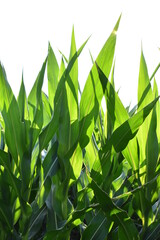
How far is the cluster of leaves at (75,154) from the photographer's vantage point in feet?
2.96

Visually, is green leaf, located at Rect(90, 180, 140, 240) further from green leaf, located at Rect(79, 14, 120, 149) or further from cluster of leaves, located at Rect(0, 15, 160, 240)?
green leaf, located at Rect(79, 14, 120, 149)

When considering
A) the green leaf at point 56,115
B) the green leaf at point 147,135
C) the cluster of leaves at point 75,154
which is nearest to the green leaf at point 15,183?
the cluster of leaves at point 75,154

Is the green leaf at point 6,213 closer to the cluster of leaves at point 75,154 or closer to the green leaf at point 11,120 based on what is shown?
the cluster of leaves at point 75,154

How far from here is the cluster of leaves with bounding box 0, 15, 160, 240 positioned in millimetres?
903

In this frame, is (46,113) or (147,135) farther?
(46,113)

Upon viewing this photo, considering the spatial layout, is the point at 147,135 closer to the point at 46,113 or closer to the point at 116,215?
the point at 116,215

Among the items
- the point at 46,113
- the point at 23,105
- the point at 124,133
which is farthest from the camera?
the point at 46,113

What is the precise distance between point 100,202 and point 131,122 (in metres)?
0.20

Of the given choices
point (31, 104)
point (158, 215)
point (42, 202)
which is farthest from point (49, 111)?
point (158, 215)

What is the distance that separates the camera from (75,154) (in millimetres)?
943

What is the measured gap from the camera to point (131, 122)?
2.88ft

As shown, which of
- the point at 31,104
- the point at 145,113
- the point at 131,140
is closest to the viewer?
the point at 145,113

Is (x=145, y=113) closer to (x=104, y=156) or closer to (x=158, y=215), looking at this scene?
(x=104, y=156)

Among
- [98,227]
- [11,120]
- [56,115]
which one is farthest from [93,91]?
[98,227]
